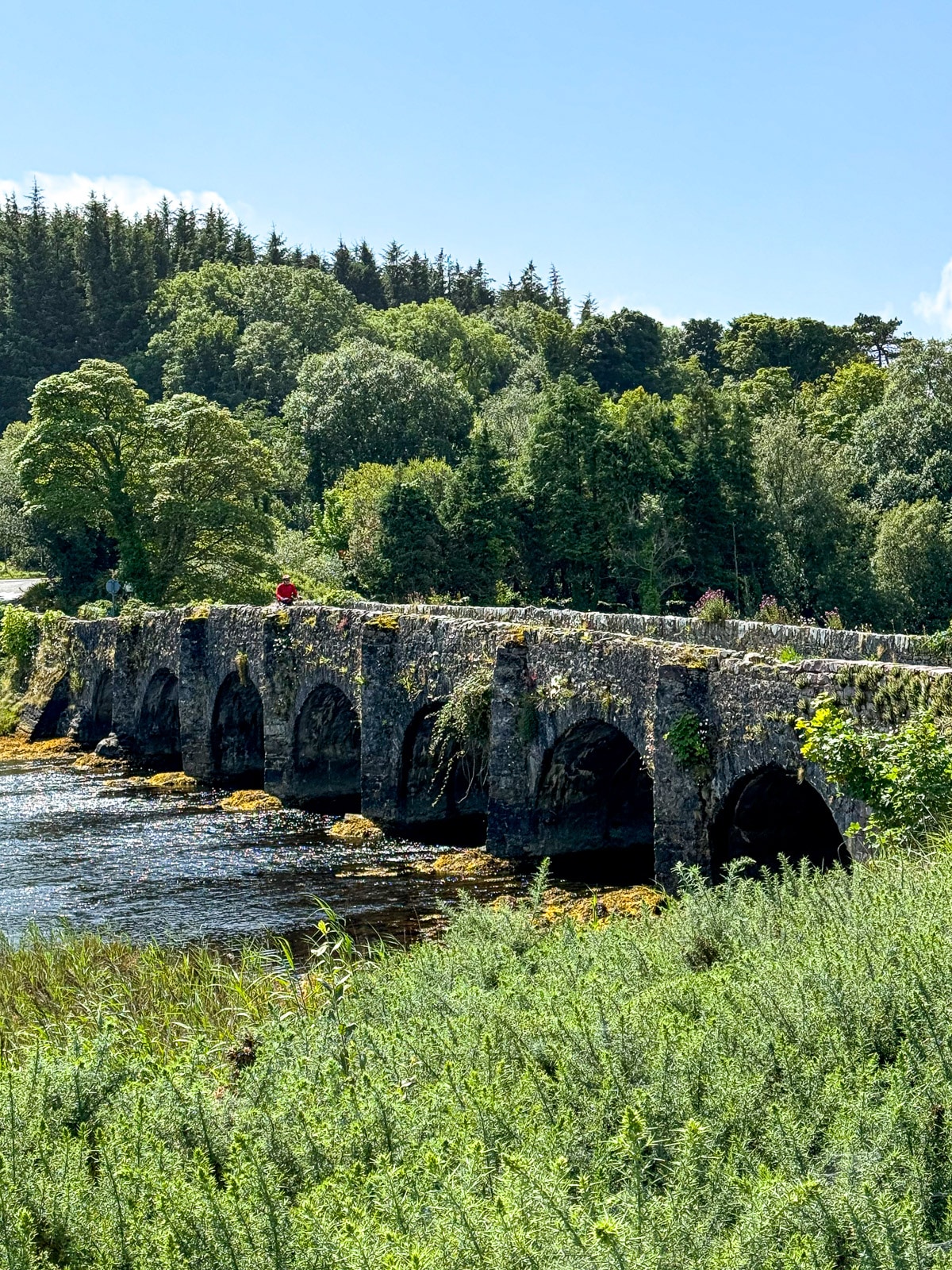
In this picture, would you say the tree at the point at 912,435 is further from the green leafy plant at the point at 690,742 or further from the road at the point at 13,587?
the green leafy plant at the point at 690,742

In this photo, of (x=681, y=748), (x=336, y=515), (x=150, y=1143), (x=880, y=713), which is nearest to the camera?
(x=150, y=1143)

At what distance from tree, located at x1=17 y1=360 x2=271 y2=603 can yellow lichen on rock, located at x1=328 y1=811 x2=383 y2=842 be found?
21.3 meters

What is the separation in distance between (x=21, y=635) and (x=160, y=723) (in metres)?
10.4

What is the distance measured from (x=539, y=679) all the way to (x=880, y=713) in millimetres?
7972

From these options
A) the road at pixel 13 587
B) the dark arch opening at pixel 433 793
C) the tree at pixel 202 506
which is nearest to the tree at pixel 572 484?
the tree at pixel 202 506

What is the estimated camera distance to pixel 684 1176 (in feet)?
16.2

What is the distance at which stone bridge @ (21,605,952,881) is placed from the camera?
17.0m

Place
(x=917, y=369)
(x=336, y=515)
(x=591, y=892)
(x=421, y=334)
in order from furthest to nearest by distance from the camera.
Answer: (x=421, y=334), (x=336, y=515), (x=917, y=369), (x=591, y=892)

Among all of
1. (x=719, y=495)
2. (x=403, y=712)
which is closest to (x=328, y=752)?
(x=403, y=712)

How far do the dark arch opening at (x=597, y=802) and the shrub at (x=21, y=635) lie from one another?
94.4ft

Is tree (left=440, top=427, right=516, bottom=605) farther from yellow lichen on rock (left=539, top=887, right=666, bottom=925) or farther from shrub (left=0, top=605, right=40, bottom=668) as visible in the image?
yellow lichen on rock (left=539, top=887, right=666, bottom=925)

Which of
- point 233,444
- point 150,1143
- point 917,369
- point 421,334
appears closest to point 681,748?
point 150,1143

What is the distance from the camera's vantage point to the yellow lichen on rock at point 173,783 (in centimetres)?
3269

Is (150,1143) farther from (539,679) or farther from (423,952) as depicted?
(539,679)
